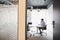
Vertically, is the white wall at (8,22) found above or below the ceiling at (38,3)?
below

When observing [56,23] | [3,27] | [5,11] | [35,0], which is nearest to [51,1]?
[35,0]

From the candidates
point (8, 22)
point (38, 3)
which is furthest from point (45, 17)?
point (8, 22)

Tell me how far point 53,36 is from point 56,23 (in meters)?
0.32

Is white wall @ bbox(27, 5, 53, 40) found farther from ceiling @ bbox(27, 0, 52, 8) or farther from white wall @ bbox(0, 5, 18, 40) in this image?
white wall @ bbox(0, 5, 18, 40)

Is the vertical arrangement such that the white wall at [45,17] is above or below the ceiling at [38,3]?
below

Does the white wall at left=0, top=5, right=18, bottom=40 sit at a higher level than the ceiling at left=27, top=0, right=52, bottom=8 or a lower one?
lower

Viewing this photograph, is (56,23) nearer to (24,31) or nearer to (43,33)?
(43,33)

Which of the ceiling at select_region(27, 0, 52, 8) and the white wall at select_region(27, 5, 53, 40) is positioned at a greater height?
the ceiling at select_region(27, 0, 52, 8)

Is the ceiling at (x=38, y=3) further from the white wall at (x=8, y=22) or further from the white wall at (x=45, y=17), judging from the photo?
the white wall at (x=8, y=22)

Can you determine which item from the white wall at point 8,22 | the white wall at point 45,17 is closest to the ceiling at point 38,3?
the white wall at point 45,17

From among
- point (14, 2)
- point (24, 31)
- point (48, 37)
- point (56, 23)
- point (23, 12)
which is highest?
point (14, 2)

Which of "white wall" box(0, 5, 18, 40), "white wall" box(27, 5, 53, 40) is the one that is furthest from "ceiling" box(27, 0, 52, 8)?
"white wall" box(0, 5, 18, 40)

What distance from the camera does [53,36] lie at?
91.6 inches

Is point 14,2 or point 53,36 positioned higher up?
point 14,2
